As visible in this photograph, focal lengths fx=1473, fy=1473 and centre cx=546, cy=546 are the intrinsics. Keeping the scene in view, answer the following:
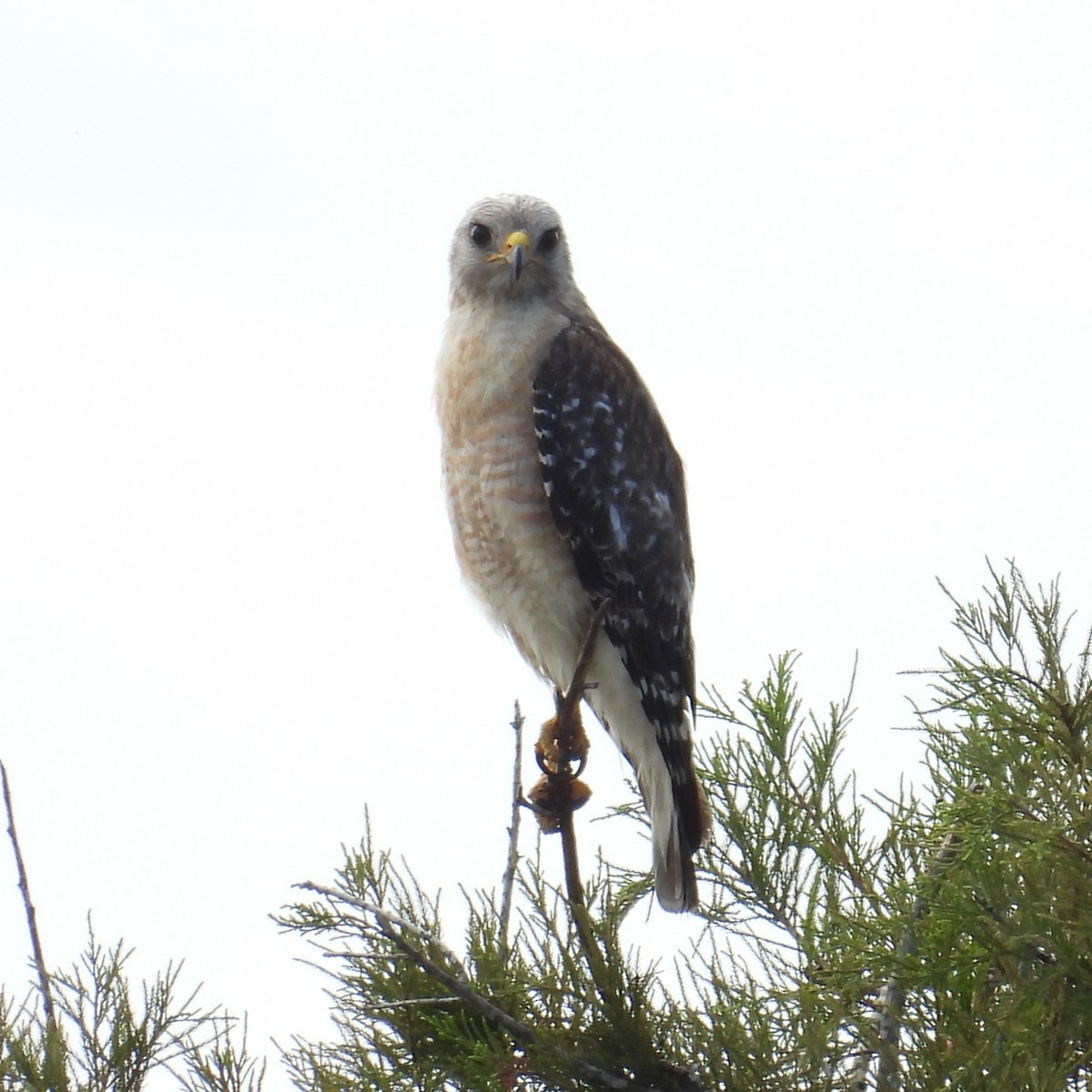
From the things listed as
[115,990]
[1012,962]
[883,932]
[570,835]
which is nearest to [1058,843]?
[1012,962]

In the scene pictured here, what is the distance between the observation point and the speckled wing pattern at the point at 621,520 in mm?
4535

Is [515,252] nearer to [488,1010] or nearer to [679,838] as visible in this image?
[679,838]

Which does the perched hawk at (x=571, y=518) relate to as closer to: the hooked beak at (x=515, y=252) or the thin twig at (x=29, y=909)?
the hooked beak at (x=515, y=252)

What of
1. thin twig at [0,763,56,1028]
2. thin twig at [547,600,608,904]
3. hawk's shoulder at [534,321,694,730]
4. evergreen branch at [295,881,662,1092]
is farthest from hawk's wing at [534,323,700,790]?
thin twig at [0,763,56,1028]

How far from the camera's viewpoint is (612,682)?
15.3 feet

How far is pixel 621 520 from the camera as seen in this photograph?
4641 mm

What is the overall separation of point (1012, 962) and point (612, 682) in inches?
96.8

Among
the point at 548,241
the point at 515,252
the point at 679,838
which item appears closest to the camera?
the point at 679,838

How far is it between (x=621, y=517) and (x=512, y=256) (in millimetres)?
977

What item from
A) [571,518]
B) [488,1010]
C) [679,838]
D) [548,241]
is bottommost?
[488,1010]

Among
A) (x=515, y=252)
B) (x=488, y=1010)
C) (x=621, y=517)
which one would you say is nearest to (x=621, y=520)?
(x=621, y=517)

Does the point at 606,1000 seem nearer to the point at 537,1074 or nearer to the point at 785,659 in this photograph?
the point at 537,1074

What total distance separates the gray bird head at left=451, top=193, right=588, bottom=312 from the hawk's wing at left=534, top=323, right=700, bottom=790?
0.27m

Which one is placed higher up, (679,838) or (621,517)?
(621,517)
